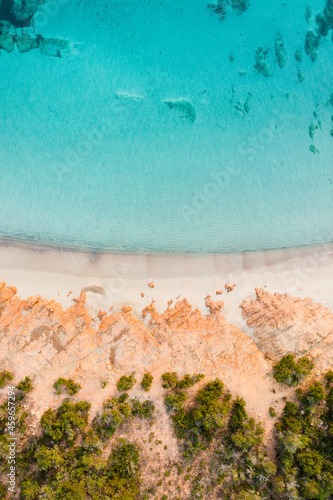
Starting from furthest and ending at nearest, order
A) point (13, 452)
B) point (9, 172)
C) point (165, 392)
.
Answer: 1. point (9, 172)
2. point (165, 392)
3. point (13, 452)

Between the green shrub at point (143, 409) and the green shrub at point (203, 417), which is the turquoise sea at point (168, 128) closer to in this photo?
the green shrub at point (203, 417)

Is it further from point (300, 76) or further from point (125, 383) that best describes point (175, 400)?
point (300, 76)

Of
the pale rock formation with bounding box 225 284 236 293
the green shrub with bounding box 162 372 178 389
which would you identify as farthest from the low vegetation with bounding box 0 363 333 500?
the pale rock formation with bounding box 225 284 236 293

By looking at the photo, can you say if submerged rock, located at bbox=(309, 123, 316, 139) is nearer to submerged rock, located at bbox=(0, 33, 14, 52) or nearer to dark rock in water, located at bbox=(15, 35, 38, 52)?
dark rock in water, located at bbox=(15, 35, 38, 52)

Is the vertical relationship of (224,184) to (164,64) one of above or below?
below

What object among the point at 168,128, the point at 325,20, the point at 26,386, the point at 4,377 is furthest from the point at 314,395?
the point at 325,20

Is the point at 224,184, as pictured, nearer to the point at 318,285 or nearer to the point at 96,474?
the point at 318,285

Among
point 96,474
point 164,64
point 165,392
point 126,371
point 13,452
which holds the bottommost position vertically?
point 96,474

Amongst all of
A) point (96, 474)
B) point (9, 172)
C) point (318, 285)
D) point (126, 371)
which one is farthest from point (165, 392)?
point (9, 172)
